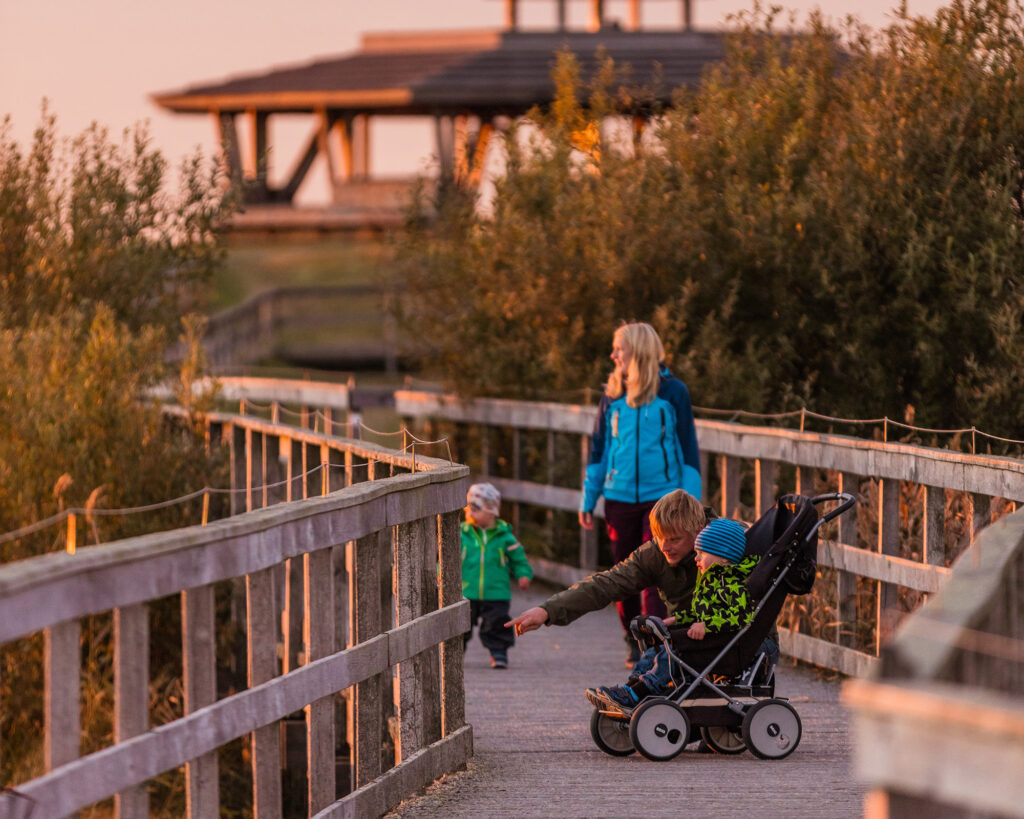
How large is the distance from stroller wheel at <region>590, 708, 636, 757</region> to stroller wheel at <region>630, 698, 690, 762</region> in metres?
0.17

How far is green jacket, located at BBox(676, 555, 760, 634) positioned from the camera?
6.27 metres

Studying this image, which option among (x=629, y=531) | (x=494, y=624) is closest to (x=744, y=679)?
(x=629, y=531)

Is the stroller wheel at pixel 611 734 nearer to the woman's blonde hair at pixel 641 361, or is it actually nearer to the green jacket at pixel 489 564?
the woman's blonde hair at pixel 641 361

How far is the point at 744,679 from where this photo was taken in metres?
6.32

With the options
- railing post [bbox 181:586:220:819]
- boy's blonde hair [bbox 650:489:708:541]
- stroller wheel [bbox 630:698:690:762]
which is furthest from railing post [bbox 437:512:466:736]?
railing post [bbox 181:586:220:819]

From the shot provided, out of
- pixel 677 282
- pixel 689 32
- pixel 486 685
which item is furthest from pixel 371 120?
pixel 486 685

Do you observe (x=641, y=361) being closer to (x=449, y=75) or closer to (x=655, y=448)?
(x=655, y=448)

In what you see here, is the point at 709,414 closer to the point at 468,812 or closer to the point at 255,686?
the point at 468,812

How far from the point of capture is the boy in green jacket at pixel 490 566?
29.6 feet

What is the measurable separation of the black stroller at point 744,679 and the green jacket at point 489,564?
8.65 feet

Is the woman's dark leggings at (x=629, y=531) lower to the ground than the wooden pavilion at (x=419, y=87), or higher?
lower

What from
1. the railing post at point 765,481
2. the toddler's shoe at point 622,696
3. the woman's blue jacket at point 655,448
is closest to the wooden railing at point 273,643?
the toddler's shoe at point 622,696

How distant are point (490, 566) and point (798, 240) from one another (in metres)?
4.42

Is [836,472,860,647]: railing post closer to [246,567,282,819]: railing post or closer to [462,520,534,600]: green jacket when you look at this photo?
[462,520,534,600]: green jacket
